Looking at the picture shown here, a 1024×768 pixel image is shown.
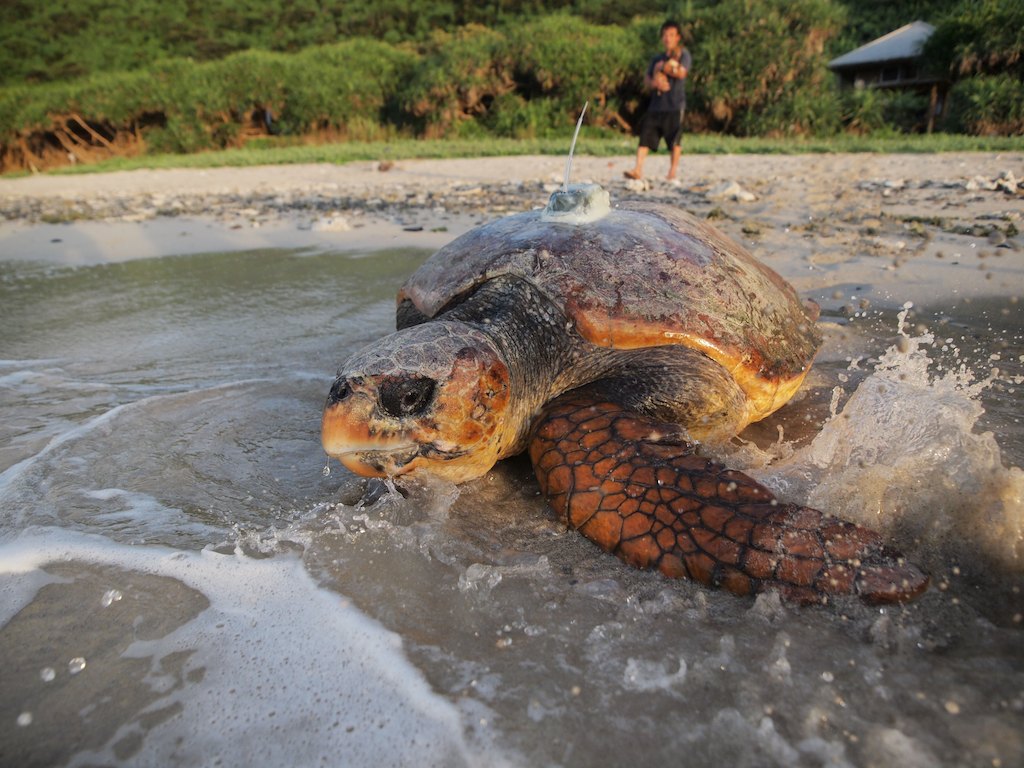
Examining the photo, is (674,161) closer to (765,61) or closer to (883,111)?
(765,61)

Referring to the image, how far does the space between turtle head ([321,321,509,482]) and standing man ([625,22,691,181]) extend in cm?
669

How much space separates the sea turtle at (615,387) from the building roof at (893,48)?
18236 millimetres

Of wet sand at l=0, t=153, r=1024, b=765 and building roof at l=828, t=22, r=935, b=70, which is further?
building roof at l=828, t=22, r=935, b=70

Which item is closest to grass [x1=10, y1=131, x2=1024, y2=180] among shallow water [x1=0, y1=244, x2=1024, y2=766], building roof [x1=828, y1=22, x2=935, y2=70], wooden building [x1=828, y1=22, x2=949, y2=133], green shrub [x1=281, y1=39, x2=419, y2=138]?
Answer: green shrub [x1=281, y1=39, x2=419, y2=138]

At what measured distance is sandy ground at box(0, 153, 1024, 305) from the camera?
417 cm

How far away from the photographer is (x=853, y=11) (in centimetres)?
2239

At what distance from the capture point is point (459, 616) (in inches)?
56.0

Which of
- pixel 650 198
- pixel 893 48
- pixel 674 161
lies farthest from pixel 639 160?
pixel 893 48

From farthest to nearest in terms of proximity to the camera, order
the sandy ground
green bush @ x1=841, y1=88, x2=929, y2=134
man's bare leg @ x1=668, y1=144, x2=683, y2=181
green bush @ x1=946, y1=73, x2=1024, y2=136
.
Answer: green bush @ x1=841, y1=88, x2=929, y2=134 → green bush @ x1=946, y1=73, x2=1024, y2=136 → man's bare leg @ x1=668, y1=144, x2=683, y2=181 → the sandy ground

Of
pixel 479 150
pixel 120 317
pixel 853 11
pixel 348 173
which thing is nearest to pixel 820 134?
pixel 479 150

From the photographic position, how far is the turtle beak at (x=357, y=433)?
1674mm

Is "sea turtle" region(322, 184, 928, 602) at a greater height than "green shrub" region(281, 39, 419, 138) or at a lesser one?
lesser

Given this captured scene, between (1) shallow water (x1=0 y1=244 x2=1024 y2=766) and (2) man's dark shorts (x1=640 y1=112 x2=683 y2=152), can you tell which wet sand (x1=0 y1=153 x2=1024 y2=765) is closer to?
(1) shallow water (x1=0 y1=244 x2=1024 y2=766)

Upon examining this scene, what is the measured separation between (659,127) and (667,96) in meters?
0.37
